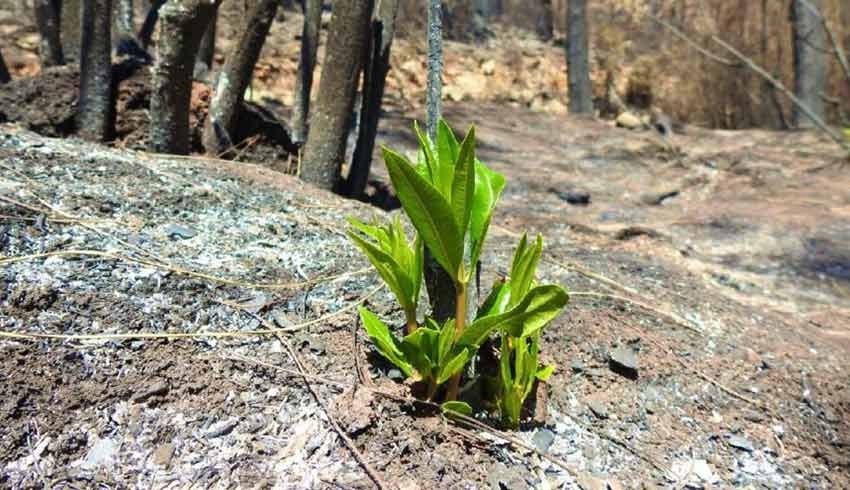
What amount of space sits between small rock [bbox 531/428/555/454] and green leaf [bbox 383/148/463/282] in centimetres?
46

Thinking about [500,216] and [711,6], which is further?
[711,6]

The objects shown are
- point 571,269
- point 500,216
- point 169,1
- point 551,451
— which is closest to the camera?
point 551,451

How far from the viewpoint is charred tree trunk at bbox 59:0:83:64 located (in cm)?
474

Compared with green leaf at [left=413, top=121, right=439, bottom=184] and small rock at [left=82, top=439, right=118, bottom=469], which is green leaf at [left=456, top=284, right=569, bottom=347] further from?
small rock at [left=82, top=439, right=118, bottom=469]

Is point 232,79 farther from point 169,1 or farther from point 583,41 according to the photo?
point 583,41

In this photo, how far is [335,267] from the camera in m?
2.34

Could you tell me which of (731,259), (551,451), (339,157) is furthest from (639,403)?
(731,259)

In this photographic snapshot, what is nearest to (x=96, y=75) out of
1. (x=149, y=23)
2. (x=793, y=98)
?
(x=149, y=23)

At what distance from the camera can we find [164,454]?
1.58 m

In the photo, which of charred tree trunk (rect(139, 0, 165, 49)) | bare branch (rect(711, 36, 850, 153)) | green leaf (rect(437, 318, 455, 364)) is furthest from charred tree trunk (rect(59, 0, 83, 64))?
bare branch (rect(711, 36, 850, 153))

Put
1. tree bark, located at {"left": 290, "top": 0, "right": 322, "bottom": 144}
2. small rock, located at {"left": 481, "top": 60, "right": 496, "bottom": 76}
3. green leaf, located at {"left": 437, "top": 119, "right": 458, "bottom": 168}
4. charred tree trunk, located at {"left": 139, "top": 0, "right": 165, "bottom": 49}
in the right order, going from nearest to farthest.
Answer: green leaf, located at {"left": 437, "top": 119, "right": 458, "bottom": 168}, tree bark, located at {"left": 290, "top": 0, "right": 322, "bottom": 144}, charred tree trunk, located at {"left": 139, "top": 0, "right": 165, "bottom": 49}, small rock, located at {"left": 481, "top": 60, "right": 496, "bottom": 76}

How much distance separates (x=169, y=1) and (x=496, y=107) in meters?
6.96

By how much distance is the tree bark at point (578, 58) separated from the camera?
10031 millimetres

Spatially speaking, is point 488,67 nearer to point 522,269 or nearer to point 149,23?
point 149,23
